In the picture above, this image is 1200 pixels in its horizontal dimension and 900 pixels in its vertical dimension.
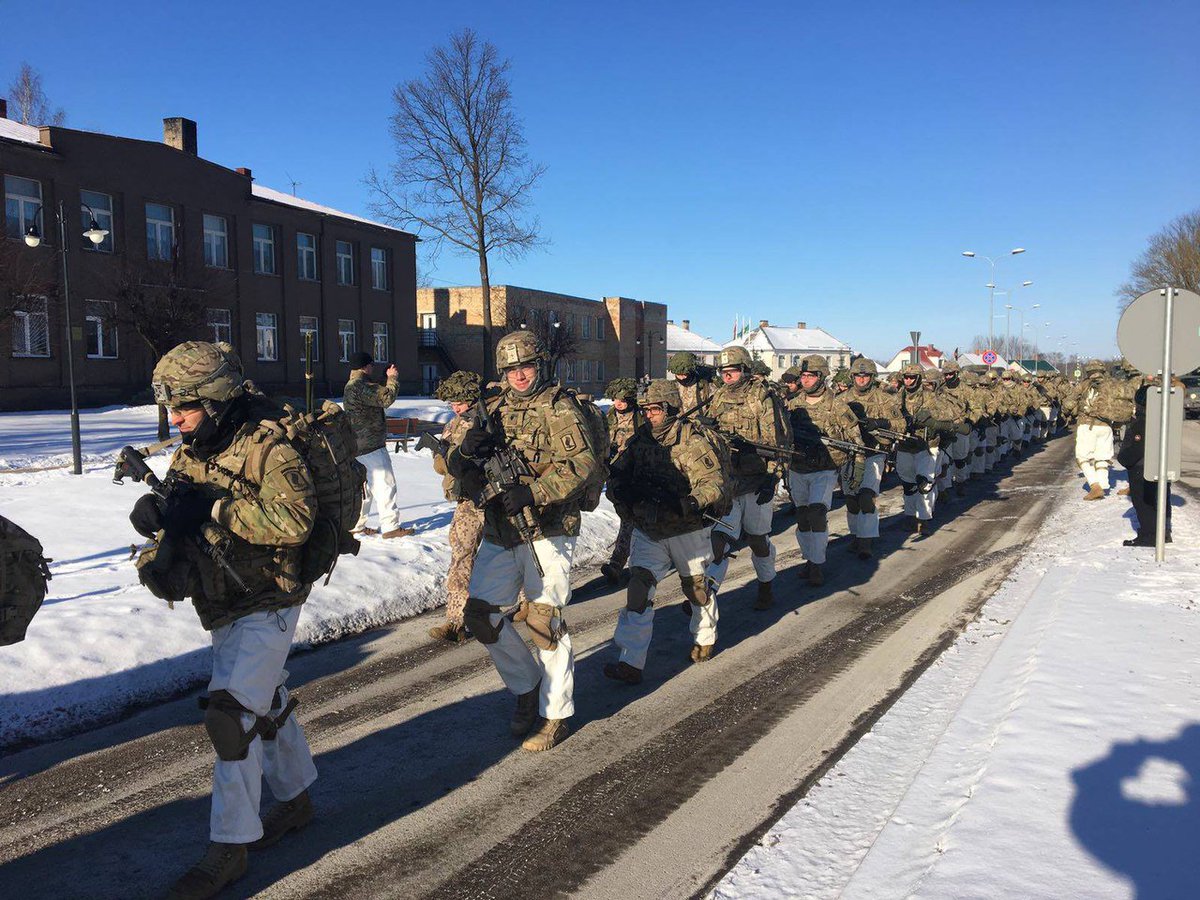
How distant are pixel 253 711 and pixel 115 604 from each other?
3.98m

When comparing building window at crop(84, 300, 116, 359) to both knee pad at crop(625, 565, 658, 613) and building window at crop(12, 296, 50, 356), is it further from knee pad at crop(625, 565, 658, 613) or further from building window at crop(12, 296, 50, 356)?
knee pad at crop(625, 565, 658, 613)

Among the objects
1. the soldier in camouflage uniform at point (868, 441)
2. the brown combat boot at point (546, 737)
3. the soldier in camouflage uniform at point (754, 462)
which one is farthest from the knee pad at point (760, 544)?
the brown combat boot at point (546, 737)

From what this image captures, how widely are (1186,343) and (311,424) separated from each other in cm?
785

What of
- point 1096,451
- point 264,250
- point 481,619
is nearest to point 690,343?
point 264,250

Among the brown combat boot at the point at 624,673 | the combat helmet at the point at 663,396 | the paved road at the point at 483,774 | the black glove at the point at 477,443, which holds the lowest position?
the paved road at the point at 483,774

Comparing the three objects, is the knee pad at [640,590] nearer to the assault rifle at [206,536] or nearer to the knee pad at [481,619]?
the knee pad at [481,619]

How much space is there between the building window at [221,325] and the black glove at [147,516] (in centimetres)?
3022

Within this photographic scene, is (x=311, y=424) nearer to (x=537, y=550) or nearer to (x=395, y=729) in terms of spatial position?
(x=537, y=550)

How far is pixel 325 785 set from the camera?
4.34 meters

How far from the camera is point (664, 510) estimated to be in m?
6.10

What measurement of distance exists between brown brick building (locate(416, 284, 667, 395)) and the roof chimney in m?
15.1

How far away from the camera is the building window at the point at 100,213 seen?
89.1 feet

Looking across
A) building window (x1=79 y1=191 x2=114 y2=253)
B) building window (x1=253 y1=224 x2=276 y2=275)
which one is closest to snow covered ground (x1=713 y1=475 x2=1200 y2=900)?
building window (x1=79 y1=191 x2=114 y2=253)

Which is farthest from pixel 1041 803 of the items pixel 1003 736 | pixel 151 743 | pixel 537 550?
pixel 151 743
